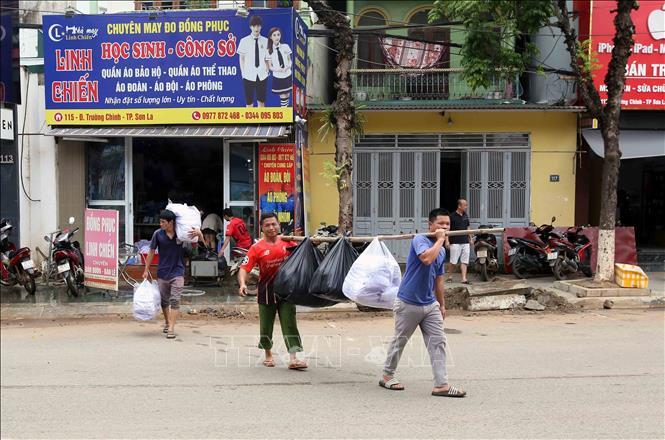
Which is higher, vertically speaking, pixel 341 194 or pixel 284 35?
pixel 284 35

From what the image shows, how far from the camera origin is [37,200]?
1269cm

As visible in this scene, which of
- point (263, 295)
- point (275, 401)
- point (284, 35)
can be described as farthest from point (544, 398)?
point (284, 35)

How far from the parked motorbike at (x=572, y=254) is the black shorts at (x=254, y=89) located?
635cm

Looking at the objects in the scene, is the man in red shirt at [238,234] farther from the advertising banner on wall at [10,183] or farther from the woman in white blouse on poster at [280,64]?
the advertising banner on wall at [10,183]

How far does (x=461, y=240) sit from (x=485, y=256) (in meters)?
0.58

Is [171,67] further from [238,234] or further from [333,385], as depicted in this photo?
[333,385]

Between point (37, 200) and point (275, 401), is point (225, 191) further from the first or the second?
point (275, 401)

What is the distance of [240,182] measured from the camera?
41.9ft

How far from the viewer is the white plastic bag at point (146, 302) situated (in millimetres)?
7855

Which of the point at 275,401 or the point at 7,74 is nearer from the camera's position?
the point at 275,401

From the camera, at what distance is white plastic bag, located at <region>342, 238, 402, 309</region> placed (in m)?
5.37

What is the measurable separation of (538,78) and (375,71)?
147 inches

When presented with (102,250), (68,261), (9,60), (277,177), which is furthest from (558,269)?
(9,60)

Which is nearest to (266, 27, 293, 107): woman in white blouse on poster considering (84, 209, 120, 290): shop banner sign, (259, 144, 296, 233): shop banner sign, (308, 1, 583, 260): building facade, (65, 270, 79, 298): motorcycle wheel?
(259, 144, 296, 233): shop banner sign
